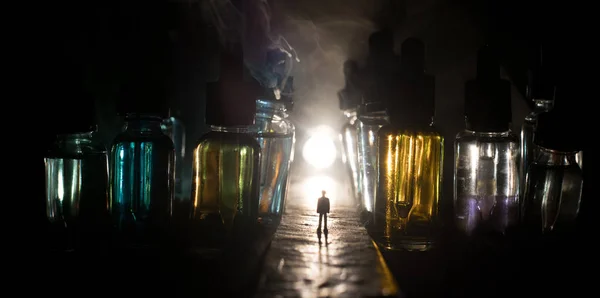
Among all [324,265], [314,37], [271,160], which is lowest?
[324,265]

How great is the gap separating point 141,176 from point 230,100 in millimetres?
181

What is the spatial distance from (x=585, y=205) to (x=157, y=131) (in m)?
0.84

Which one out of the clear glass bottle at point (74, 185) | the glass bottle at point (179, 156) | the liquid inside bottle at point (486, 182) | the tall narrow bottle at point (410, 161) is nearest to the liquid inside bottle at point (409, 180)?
the tall narrow bottle at point (410, 161)

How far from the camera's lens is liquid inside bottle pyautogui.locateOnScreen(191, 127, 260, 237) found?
0.77 m

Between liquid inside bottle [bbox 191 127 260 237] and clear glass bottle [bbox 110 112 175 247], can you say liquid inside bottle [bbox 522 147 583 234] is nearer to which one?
liquid inside bottle [bbox 191 127 260 237]

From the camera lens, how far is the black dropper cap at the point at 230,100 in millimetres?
762

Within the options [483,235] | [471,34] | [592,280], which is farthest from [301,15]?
[592,280]

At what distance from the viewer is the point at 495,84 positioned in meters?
0.78

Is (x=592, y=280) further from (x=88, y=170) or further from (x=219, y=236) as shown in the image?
(x=88, y=170)

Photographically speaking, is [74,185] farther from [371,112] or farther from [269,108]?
[371,112]

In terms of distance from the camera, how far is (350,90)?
123 cm

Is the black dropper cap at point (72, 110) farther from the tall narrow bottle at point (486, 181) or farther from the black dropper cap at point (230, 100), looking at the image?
the tall narrow bottle at point (486, 181)

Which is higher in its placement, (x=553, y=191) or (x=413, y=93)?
(x=413, y=93)

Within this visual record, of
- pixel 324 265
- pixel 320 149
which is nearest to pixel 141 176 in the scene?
pixel 324 265
